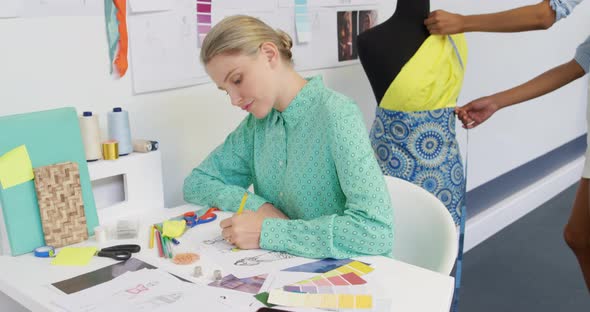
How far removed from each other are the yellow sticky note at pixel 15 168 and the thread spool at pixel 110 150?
0.22 metres

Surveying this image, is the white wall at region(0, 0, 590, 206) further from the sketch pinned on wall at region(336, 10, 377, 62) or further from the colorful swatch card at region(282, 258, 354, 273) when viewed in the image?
the colorful swatch card at region(282, 258, 354, 273)

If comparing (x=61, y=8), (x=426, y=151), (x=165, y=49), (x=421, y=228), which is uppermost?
(x=61, y=8)

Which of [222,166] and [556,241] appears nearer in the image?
[222,166]

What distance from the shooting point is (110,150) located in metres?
1.46

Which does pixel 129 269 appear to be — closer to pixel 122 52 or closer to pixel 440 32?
pixel 122 52

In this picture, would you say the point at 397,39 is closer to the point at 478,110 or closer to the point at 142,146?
the point at 478,110

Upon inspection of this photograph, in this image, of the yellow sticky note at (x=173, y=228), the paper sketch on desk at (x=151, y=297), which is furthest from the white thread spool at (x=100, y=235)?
the paper sketch on desk at (x=151, y=297)

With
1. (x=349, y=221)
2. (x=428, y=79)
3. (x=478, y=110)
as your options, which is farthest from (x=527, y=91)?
(x=349, y=221)

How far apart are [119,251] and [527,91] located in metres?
1.54

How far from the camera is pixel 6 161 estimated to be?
122 centimetres

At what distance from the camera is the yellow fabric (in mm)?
1804

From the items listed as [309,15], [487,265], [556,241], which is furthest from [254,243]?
[556,241]

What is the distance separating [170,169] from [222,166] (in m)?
0.26

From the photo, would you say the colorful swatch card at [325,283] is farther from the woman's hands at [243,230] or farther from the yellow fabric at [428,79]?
the yellow fabric at [428,79]
